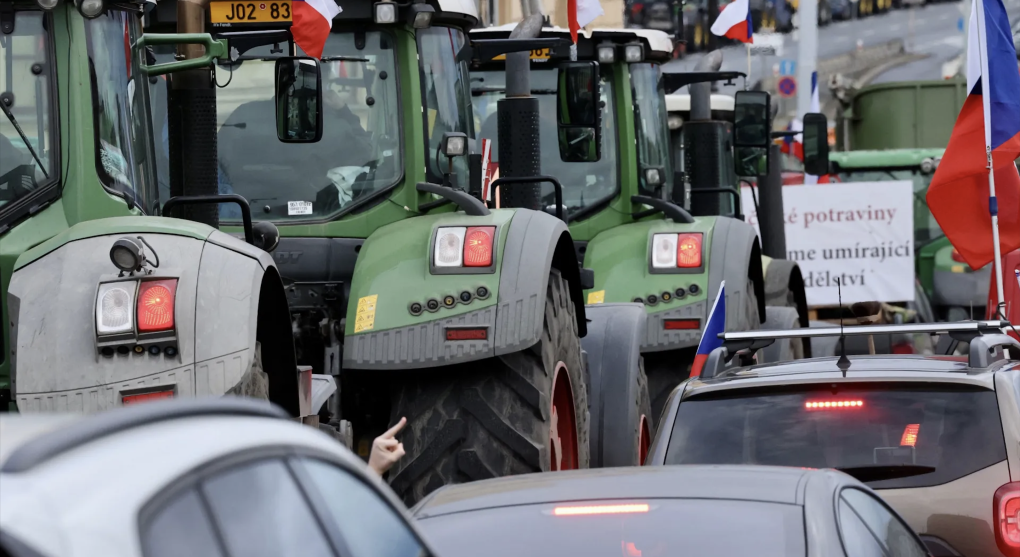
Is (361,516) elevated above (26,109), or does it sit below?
below

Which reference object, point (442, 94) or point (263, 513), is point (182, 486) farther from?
point (442, 94)

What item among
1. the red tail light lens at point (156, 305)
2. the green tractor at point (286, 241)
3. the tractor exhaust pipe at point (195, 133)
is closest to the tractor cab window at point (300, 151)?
the green tractor at point (286, 241)

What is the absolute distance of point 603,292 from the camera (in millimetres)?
10406

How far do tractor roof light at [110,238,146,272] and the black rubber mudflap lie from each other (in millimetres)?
1800

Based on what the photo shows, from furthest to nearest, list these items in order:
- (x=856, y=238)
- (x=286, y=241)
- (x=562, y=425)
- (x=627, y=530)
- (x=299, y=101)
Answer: (x=856, y=238), (x=562, y=425), (x=286, y=241), (x=299, y=101), (x=627, y=530)

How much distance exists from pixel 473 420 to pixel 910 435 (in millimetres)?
1827

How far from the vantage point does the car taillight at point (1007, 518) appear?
504 cm

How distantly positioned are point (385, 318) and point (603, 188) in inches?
197

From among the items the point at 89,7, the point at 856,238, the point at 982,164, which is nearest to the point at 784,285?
the point at 982,164

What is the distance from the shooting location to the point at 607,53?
38.4 feet

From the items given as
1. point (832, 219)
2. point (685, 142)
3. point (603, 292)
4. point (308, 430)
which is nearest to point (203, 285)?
point (308, 430)

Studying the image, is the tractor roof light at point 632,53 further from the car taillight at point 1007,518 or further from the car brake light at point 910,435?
the car taillight at point 1007,518

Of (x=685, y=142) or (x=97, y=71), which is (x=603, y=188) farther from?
(x=97, y=71)

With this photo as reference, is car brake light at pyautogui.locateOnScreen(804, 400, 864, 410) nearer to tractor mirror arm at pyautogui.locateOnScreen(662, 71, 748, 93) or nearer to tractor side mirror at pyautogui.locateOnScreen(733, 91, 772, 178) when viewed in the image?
tractor side mirror at pyautogui.locateOnScreen(733, 91, 772, 178)
